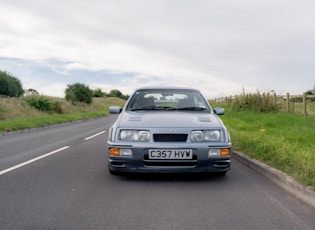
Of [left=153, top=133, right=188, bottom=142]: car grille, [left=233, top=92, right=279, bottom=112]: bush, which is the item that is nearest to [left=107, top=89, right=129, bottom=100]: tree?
[left=233, top=92, right=279, bottom=112]: bush

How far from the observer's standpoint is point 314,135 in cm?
987

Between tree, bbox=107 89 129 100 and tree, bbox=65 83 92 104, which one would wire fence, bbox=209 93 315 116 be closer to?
tree, bbox=65 83 92 104

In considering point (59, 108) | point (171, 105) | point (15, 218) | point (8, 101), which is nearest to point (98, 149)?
point (171, 105)

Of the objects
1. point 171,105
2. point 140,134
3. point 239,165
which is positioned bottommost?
point 239,165

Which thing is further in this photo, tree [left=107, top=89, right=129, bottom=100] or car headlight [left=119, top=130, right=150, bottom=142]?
tree [left=107, top=89, right=129, bottom=100]

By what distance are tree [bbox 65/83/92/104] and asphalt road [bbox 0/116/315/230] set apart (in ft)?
146

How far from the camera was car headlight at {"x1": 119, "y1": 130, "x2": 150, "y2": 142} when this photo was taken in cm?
545

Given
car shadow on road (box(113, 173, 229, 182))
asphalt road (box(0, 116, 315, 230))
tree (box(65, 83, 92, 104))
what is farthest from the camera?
tree (box(65, 83, 92, 104))

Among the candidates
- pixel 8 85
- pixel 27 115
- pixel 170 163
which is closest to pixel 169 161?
pixel 170 163

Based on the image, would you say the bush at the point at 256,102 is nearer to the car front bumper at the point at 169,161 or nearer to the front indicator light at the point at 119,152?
the car front bumper at the point at 169,161

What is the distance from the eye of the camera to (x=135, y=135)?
18.0 ft

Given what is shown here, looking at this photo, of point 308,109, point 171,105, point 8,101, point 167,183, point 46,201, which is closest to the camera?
point 46,201

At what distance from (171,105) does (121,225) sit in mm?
3493

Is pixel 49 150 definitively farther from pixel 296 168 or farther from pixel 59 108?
pixel 59 108
